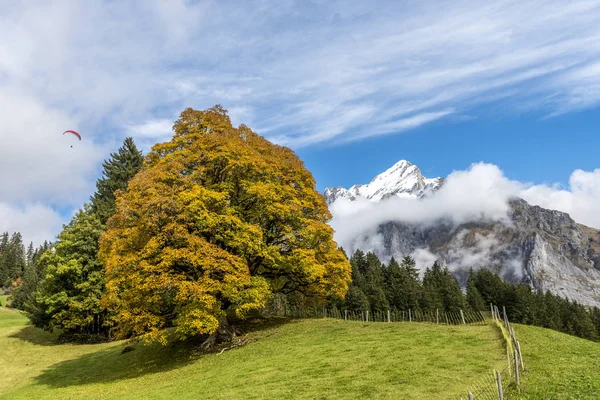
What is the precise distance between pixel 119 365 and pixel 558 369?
30.8m

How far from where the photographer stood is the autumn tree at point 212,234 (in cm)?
2386

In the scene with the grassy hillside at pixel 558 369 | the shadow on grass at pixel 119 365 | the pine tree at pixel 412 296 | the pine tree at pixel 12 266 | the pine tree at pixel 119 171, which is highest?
the pine tree at pixel 119 171

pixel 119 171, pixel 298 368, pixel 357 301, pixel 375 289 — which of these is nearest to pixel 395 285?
pixel 375 289

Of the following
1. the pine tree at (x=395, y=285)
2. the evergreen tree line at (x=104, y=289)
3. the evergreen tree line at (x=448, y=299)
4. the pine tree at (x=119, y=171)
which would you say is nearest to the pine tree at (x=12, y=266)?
the evergreen tree line at (x=104, y=289)

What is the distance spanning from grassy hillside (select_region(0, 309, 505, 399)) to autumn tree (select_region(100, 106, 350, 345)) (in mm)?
2926

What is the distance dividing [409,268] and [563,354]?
95726 millimetres

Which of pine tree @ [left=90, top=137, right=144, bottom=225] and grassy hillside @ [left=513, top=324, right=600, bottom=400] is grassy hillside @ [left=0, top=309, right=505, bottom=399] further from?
pine tree @ [left=90, top=137, right=144, bottom=225]

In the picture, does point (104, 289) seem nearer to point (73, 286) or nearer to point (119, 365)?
point (73, 286)

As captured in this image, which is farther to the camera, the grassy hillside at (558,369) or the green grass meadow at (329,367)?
the green grass meadow at (329,367)

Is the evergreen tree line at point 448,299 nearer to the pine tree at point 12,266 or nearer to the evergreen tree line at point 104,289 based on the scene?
the evergreen tree line at point 104,289

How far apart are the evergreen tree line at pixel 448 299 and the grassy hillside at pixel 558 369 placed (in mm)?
64815

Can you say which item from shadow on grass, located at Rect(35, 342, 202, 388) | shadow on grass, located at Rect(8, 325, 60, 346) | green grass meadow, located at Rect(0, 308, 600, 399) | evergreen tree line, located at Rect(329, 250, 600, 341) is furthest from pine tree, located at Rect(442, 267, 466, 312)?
shadow on grass, located at Rect(8, 325, 60, 346)

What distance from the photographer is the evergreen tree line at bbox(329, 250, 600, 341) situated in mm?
90625

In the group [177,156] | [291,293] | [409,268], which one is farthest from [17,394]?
[409,268]
